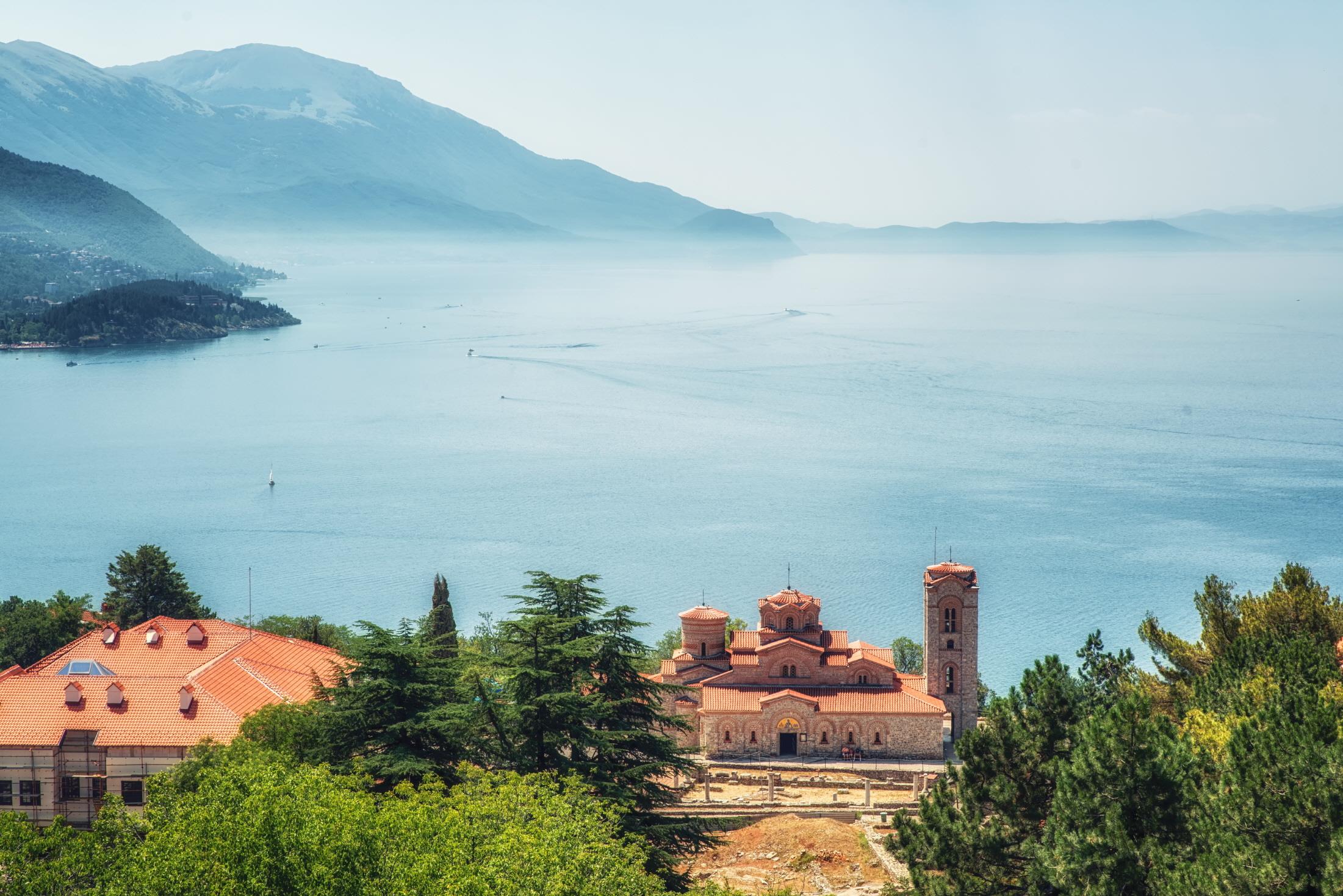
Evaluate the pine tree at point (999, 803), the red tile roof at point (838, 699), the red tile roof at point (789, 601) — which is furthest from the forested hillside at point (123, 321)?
the pine tree at point (999, 803)

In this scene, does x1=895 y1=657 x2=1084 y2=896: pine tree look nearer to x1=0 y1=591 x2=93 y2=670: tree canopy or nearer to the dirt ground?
the dirt ground

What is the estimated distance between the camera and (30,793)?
89.4ft

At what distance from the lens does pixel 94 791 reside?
2720 cm

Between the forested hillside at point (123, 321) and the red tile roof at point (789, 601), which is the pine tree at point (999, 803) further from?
the forested hillside at point (123, 321)

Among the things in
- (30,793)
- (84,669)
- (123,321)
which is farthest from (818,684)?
(123,321)

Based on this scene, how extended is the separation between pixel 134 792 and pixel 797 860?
1340 cm

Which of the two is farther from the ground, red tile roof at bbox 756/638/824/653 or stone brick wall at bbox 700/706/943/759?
red tile roof at bbox 756/638/824/653

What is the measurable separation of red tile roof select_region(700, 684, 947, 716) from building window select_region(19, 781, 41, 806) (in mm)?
17107

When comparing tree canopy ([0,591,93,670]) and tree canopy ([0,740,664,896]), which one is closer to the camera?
tree canopy ([0,740,664,896])

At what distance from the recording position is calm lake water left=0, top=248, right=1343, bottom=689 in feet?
217

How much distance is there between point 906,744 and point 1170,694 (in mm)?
8585

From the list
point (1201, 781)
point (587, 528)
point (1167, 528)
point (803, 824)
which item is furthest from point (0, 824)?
point (1167, 528)

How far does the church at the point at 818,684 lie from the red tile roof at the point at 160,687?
1067 cm

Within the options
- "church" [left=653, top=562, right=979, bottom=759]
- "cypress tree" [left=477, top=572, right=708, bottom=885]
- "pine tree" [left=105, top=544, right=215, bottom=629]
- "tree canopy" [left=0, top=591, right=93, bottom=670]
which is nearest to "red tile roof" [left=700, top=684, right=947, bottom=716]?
"church" [left=653, top=562, right=979, bottom=759]
